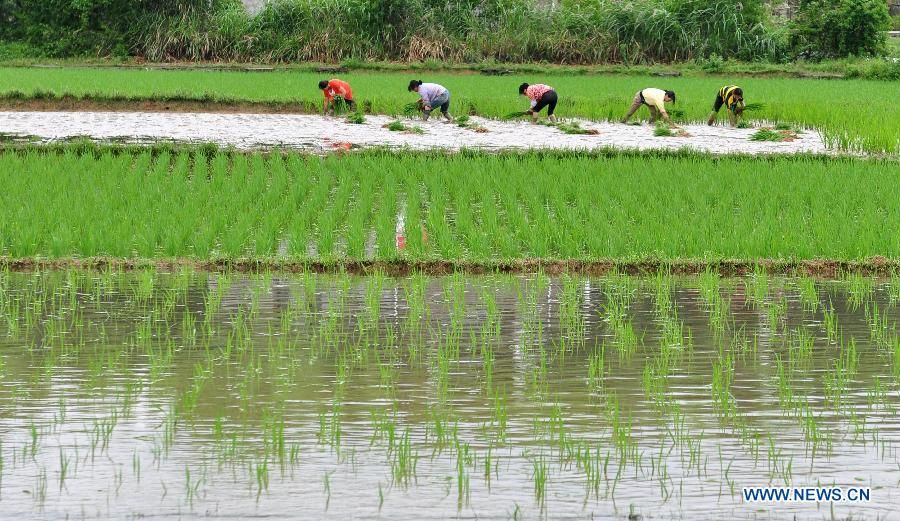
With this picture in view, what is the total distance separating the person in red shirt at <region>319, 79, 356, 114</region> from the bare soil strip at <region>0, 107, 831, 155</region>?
0.86 ft

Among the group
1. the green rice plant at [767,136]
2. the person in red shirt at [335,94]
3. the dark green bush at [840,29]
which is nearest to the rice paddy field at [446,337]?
the green rice plant at [767,136]

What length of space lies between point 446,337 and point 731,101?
10036mm

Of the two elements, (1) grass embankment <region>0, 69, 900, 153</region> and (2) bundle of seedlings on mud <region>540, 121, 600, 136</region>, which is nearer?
(2) bundle of seedlings on mud <region>540, 121, 600, 136</region>

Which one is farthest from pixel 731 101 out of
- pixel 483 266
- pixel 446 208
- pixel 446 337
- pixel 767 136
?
pixel 446 337

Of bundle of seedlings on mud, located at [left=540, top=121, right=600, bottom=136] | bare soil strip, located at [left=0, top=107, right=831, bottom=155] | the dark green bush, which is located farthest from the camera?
the dark green bush

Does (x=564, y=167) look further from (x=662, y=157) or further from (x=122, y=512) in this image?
(x=122, y=512)

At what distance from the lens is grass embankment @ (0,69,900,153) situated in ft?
49.8

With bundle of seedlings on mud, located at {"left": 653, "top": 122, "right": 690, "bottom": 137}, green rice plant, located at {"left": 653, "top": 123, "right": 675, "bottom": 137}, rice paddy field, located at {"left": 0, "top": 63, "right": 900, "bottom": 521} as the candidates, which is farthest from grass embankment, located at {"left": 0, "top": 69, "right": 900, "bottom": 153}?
rice paddy field, located at {"left": 0, "top": 63, "right": 900, "bottom": 521}

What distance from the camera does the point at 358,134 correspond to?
13.7 meters

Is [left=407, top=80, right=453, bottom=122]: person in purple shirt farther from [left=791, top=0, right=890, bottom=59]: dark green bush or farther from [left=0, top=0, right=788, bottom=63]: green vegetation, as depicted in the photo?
[left=791, top=0, right=890, bottom=59]: dark green bush

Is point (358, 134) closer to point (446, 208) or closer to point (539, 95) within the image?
point (539, 95)

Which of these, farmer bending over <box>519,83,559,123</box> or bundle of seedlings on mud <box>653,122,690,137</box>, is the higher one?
farmer bending over <box>519,83,559,123</box>

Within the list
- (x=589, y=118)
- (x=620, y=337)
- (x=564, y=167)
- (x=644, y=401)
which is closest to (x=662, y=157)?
(x=564, y=167)

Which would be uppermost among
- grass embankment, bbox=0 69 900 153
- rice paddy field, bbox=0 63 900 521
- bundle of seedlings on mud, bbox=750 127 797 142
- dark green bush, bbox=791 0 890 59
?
dark green bush, bbox=791 0 890 59
